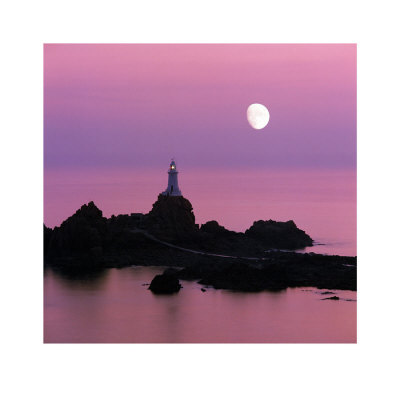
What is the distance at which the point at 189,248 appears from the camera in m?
15.2

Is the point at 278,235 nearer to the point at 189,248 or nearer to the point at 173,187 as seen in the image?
the point at 189,248

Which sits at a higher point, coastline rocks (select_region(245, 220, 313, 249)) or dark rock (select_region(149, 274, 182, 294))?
coastline rocks (select_region(245, 220, 313, 249))

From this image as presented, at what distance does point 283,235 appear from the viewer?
15812 mm

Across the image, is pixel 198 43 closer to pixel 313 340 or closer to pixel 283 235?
pixel 313 340

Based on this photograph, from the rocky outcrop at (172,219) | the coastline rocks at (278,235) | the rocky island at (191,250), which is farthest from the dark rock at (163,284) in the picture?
the coastline rocks at (278,235)

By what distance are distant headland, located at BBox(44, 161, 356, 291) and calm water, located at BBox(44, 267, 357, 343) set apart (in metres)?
0.45

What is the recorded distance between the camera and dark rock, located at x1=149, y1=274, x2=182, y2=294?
40.8ft

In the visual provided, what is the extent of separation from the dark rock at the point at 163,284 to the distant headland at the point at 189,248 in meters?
0.12

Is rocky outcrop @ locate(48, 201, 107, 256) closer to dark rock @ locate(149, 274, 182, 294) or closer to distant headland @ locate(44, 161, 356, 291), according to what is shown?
distant headland @ locate(44, 161, 356, 291)

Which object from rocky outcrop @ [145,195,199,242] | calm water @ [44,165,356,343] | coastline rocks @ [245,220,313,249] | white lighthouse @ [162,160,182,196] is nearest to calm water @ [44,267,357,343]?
calm water @ [44,165,356,343]

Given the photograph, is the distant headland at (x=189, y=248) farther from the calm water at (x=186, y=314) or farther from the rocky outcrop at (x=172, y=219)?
the calm water at (x=186, y=314)

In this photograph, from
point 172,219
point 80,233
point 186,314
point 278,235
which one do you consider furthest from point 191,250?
point 186,314

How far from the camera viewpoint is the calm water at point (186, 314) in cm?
1032

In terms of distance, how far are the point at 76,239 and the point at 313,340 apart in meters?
5.64
